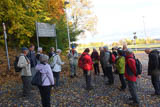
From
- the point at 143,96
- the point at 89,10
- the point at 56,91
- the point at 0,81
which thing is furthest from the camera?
the point at 89,10

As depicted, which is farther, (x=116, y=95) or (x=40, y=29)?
(x=40, y=29)

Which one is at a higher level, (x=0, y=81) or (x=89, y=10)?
(x=89, y=10)

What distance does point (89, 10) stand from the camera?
30.5 m

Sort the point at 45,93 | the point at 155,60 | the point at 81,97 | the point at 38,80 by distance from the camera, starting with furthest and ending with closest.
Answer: the point at 81,97
the point at 155,60
the point at 45,93
the point at 38,80

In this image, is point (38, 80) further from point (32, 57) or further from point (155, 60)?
point (155, 60)

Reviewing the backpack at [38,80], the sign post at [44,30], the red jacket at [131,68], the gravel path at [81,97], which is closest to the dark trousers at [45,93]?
the backpack at [38,80]

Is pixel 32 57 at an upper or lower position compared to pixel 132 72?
upper

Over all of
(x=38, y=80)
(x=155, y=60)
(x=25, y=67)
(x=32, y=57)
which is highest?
(x=32, y=57)

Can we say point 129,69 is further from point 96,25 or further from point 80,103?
point 96,25

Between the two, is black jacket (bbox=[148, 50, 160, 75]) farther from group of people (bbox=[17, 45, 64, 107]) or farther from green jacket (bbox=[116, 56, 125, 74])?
group of people (bbox=[17, 45, 64, 107])

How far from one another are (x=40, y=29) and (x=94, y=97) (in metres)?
6.83

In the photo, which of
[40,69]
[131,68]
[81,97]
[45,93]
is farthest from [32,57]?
[131,68]

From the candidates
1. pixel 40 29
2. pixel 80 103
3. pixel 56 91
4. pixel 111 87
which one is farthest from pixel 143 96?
pixel 40 29

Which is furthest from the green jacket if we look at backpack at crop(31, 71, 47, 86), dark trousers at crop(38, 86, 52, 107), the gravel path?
backpack at crop(31, 71, 47, 86)
